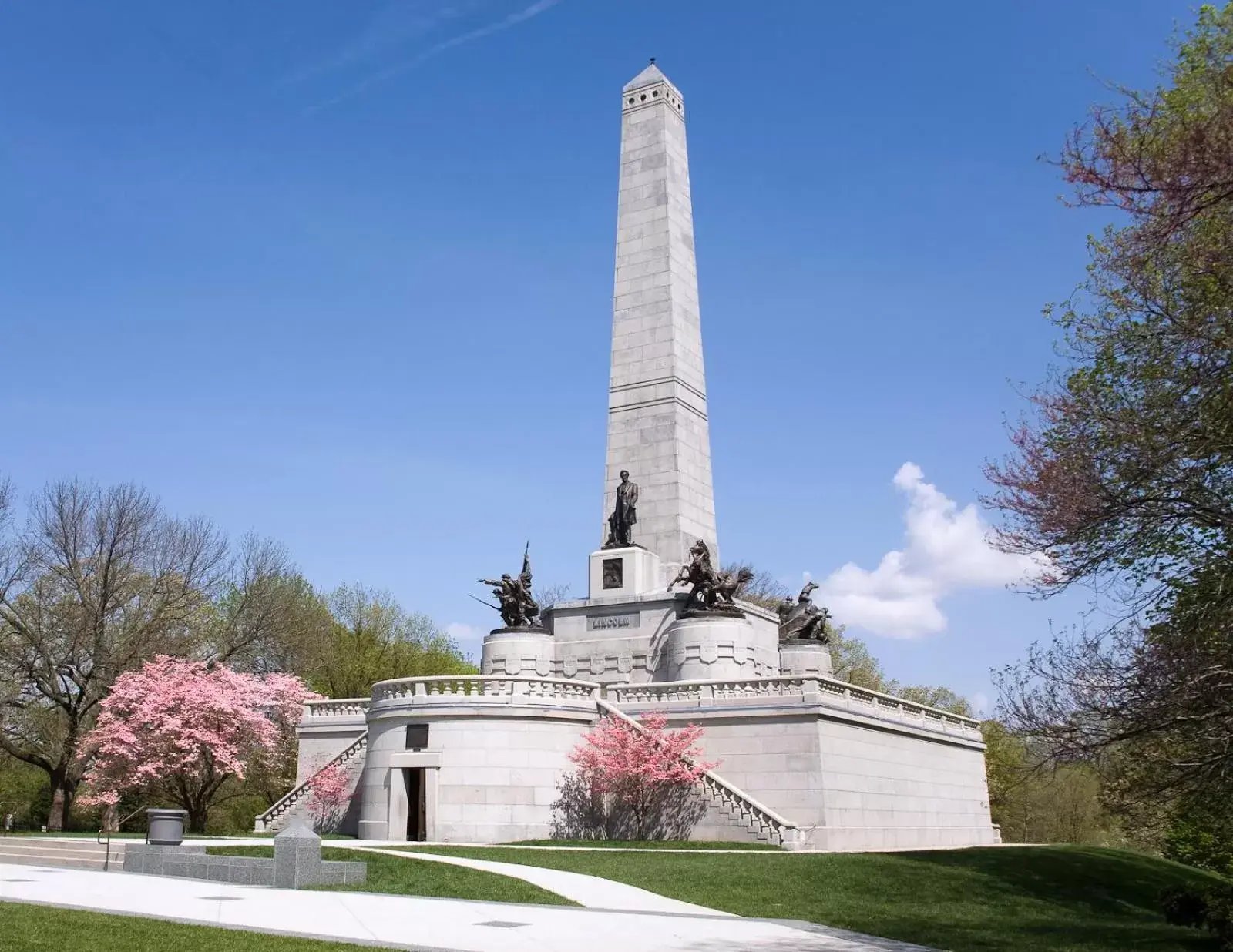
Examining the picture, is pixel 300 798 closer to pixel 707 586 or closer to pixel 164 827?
pixel 164 827

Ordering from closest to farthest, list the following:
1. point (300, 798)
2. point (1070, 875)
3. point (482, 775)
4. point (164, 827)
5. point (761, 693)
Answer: point (164, 827) < point (1070, 875) < point (482, 775) < point (761, 693) < point (300, 798)

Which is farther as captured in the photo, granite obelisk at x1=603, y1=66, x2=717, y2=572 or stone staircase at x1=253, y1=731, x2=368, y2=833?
granite obelisk at x1=603, y1=66, x2=717, y2=572

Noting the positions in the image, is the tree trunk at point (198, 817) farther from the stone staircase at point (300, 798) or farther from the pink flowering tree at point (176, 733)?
the stone staircase at point (300, 798)

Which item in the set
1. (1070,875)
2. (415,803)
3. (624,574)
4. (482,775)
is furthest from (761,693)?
(415,803)

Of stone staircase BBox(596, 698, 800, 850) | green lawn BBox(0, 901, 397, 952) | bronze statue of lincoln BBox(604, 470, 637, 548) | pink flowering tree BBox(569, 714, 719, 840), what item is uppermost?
bronze statue of lincoln BBox(604, 470, 637, 548)

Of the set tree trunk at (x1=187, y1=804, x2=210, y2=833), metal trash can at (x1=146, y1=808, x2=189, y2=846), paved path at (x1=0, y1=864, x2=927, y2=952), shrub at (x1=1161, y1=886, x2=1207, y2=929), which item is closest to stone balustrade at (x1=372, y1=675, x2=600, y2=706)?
metal trash can at (x1=146, y1=808, x2=189, y2=846)

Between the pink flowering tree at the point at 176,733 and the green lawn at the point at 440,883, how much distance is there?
55.9 feet

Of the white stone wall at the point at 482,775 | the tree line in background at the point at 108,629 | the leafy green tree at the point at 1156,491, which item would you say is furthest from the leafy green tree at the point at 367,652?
the leafy green tree at the point at 1156,491

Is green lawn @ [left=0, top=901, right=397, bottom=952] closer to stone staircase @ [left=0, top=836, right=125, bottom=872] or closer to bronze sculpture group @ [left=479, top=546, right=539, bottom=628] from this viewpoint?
stone staircase @ [left=0, top=836, right=125, bottom=872]

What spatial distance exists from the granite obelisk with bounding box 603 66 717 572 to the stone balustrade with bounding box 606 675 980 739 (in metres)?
6.65

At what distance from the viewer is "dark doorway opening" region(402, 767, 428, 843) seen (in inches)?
1270

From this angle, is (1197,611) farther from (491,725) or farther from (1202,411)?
(491,725)

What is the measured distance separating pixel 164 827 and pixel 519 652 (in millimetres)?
16550

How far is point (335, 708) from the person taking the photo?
134 feet
